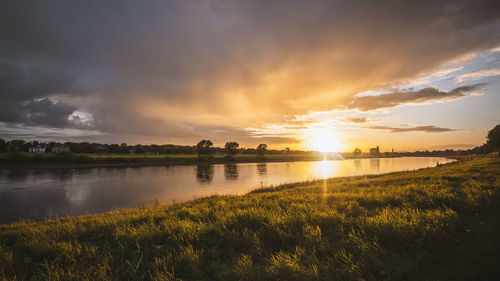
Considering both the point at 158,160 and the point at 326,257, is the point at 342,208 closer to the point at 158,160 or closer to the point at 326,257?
the point at 326,257

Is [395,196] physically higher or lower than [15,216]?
higher

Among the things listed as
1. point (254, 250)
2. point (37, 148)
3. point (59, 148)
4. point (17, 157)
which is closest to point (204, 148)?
point (17, 157)

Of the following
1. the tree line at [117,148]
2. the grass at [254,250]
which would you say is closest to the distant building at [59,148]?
the tree line at [117,148]

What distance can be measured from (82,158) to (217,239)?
295 ft

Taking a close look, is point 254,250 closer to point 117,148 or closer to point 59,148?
point 117,148

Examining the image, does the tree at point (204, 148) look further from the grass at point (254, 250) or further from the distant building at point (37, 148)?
the distant building at point (37, 148)

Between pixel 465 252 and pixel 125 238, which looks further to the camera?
pixel 125 238

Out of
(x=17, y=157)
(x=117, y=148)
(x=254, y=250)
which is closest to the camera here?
(x=254, y=250)

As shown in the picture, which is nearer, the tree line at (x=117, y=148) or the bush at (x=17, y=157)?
the bush at (x=17, y=157)

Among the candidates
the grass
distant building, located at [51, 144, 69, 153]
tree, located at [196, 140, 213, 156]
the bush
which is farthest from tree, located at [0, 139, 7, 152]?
the grass

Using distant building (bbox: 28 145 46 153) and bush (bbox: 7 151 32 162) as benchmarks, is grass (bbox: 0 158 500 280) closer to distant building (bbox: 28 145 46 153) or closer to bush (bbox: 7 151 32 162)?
bush (bbox: 7 151 32 162)

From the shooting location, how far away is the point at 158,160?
85375 millimetres

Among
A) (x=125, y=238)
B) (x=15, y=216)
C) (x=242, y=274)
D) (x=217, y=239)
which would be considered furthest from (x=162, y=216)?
(x=15, y=216)

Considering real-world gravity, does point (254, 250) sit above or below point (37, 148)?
below
